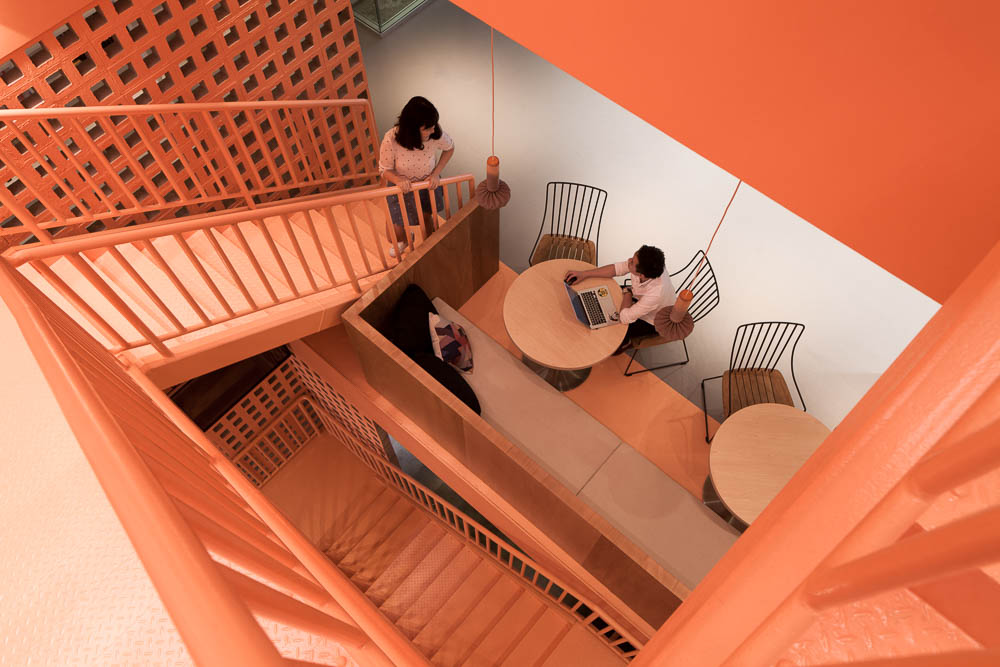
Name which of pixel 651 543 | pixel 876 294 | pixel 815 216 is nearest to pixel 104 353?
pixel 815 216

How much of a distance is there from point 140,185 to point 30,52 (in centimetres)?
89

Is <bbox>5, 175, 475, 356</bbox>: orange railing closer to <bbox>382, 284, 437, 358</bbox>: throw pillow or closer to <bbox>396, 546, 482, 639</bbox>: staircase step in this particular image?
<bbox>382, 284, 437, 358</bbox>: throw pillow

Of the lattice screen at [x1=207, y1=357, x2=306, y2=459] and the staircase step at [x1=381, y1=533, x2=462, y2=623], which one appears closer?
the staircase step at [x1=381, y1=533, x2=462, y2=623]

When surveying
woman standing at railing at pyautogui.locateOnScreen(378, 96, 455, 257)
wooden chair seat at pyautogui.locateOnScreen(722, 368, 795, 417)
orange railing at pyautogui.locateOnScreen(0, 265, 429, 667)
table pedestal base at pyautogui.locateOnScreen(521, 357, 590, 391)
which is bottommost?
orange railing at pyautogui.locateOnScreen(0, 265, 429, 667)

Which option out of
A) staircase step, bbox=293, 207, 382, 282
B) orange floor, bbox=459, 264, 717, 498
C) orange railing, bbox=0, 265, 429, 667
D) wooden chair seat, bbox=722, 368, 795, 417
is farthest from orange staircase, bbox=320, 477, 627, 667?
orange railing, bbox=0, 265, 429, 667

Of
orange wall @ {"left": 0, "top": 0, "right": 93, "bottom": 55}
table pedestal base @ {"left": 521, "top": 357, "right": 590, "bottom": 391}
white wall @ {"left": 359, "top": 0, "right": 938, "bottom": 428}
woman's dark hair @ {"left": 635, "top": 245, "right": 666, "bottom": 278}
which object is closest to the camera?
orange wall @ {"left": 0, "top": 0, "right": 93, "bottom": 55}

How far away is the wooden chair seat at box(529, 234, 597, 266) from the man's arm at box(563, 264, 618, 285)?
497 mm

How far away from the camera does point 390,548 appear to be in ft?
17.6

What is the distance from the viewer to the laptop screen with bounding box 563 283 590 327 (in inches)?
144

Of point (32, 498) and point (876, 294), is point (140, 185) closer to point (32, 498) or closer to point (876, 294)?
point (32, 498)

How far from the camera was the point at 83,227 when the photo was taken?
3459 millimetres

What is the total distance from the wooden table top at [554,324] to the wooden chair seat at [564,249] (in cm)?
40

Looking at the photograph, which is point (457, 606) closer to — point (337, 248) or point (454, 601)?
point (454, 601)

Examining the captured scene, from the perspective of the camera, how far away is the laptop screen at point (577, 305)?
3.65m
